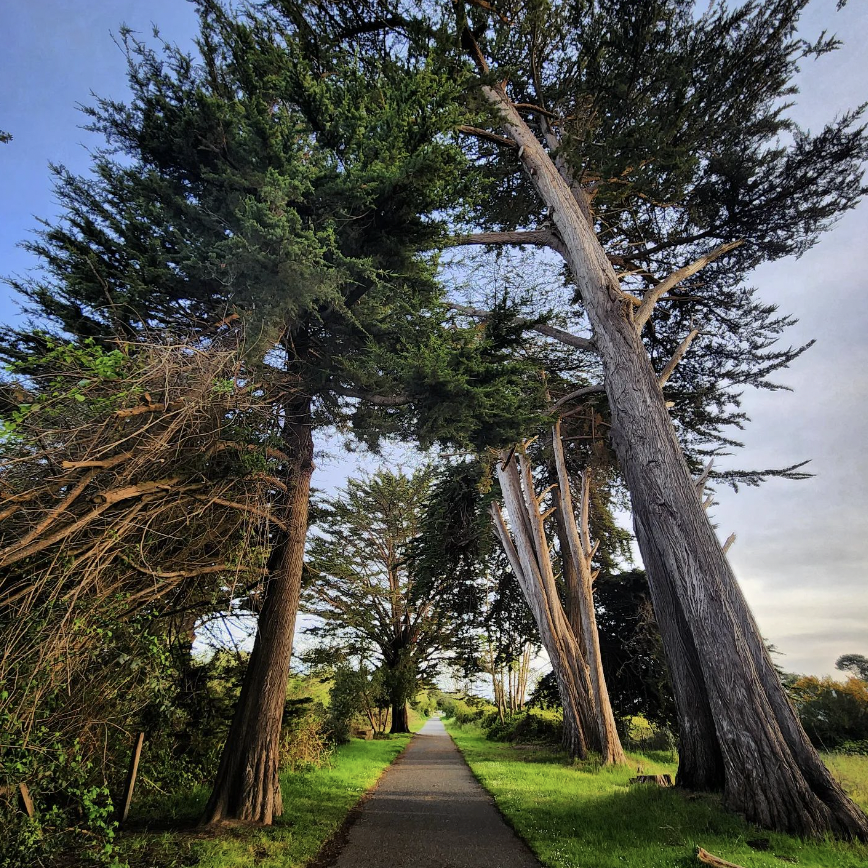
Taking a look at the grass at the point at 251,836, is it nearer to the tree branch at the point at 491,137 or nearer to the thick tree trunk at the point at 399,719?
the tree branch at the point at 491,137

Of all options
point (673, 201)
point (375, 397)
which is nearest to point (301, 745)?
point (375, 397)

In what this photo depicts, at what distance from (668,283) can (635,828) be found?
7.50 m

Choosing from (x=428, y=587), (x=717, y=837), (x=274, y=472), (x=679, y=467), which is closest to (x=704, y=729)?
(x=717, y=837)

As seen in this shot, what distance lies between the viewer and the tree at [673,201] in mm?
4895

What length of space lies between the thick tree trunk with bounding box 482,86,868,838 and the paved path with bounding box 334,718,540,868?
8.11 ft

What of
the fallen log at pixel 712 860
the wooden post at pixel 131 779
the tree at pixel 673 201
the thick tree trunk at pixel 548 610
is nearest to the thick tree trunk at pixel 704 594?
the tree at pixel 673 201

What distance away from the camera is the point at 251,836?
4.43m

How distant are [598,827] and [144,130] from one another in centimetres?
945

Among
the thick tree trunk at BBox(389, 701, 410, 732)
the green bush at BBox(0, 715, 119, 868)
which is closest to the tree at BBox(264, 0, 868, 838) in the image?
the green bush at BBox(0, 715, 119, 868)

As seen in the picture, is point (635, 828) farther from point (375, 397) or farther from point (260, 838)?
point (375, 397)

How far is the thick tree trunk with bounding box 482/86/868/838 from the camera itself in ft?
14.5

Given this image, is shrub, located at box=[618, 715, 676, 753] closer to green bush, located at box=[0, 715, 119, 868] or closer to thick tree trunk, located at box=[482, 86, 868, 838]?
thick tree trunk, located at box=[482, 86, 868, 838]

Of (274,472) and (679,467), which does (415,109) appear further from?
(679,467)

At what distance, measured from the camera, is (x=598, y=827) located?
199 inches
